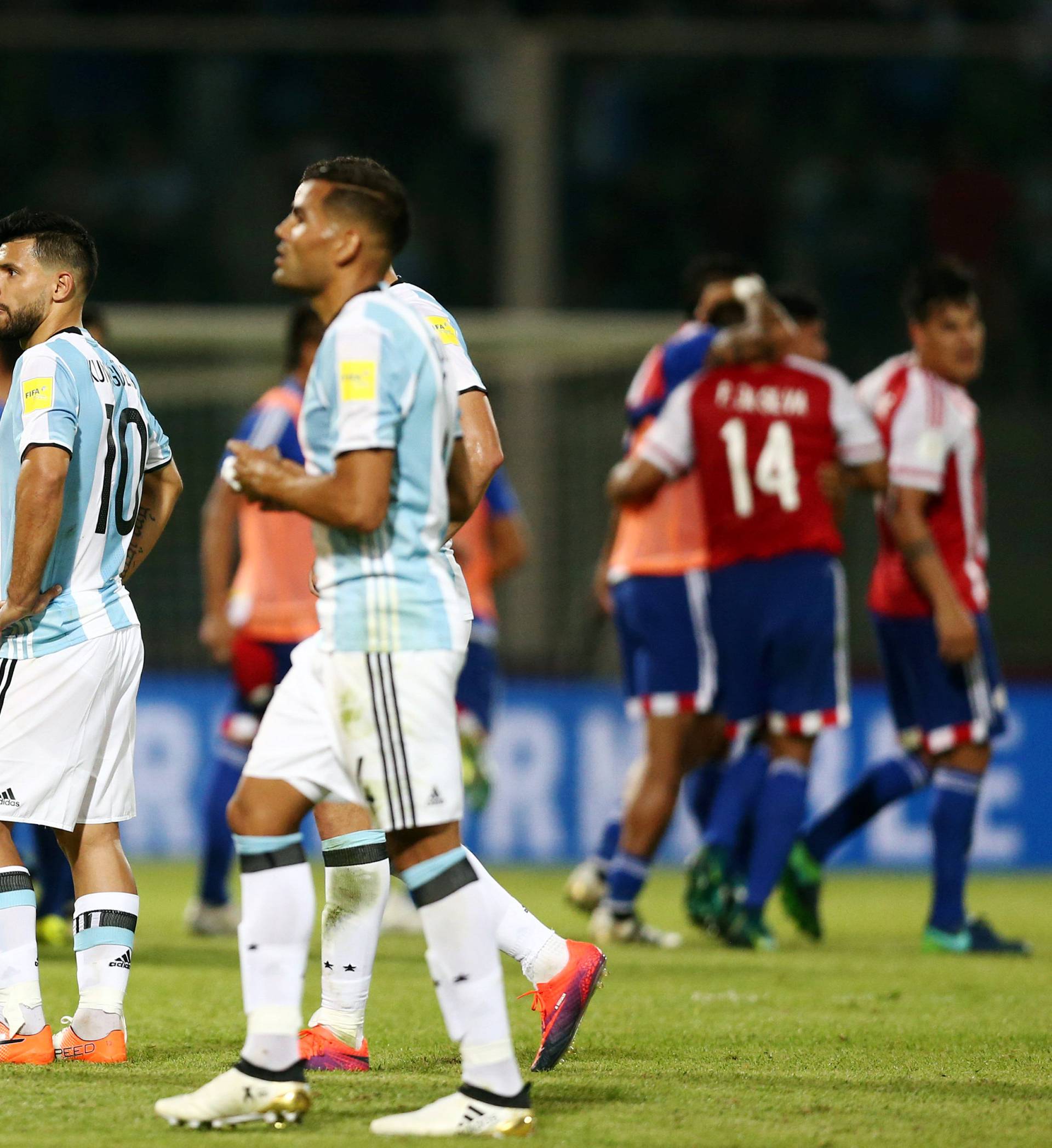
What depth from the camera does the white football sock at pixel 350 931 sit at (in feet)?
14.3

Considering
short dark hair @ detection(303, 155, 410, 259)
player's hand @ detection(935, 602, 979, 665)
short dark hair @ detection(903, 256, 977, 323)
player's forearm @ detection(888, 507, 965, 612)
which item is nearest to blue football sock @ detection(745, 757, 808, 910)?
player's hand @ detection(935, 602, 979, 665)

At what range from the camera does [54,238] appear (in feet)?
15.0

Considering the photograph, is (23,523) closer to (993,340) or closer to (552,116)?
(552,116)

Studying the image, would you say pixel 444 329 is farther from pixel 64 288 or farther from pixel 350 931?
pixel 350 931

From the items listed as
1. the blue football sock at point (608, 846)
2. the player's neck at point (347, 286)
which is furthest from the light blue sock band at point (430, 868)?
the blue football sock at point (608, 846)

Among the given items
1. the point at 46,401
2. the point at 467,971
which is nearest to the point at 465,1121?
the point at 467,971

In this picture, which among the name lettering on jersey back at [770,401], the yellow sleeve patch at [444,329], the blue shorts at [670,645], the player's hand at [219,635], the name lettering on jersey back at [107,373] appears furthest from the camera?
the player's hand at [219,635]

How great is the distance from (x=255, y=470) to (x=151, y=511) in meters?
1.37

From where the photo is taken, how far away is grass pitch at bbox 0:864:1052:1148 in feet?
12.1

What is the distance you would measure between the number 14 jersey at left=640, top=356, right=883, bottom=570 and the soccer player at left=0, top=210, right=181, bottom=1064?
9.75 feet

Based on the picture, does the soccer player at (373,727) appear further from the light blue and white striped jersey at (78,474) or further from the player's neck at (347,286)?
the light blue and white striped jersey at (78,474)

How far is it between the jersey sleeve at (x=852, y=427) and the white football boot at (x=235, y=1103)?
412 centimetres

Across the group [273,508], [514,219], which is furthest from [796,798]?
[514,219]

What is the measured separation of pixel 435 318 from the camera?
14.0 feet
